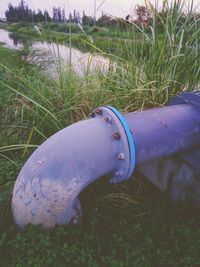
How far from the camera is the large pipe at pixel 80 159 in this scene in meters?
1.67

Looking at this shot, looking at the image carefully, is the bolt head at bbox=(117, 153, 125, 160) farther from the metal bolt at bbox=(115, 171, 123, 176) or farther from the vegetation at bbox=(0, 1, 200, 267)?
the vegetation at bbox=(0, 1, 200, 267)

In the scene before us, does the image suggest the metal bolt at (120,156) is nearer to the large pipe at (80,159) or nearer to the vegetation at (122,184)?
the large pipe at (80,159)

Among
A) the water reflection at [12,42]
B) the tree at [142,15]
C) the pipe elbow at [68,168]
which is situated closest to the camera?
the pipe elbow at [68,168]

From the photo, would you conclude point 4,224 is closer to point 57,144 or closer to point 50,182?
point 50,182

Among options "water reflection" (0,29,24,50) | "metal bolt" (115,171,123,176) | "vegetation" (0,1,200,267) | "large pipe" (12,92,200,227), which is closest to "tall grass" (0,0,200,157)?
"vegetation" (0,1,200,267)

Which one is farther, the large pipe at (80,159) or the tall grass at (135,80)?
the tall grass at (135,80)

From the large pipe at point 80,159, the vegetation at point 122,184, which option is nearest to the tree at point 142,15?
the vegetation at point 122,184

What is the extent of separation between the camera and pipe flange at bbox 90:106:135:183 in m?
1.67

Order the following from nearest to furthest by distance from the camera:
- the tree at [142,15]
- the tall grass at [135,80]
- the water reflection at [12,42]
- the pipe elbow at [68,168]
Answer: the pipe elbow at [68,168] < the tall grass at [135,80] < the tree at [142,15] < the water reflection at [12,42]

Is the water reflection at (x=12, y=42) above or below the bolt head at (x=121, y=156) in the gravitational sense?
below

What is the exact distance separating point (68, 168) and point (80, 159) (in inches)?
2.8

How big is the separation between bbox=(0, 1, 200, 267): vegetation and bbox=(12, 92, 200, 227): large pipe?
0.41ft

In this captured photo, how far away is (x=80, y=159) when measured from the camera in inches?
65.6

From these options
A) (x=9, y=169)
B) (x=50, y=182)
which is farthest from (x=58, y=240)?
(x=9, y=169)
